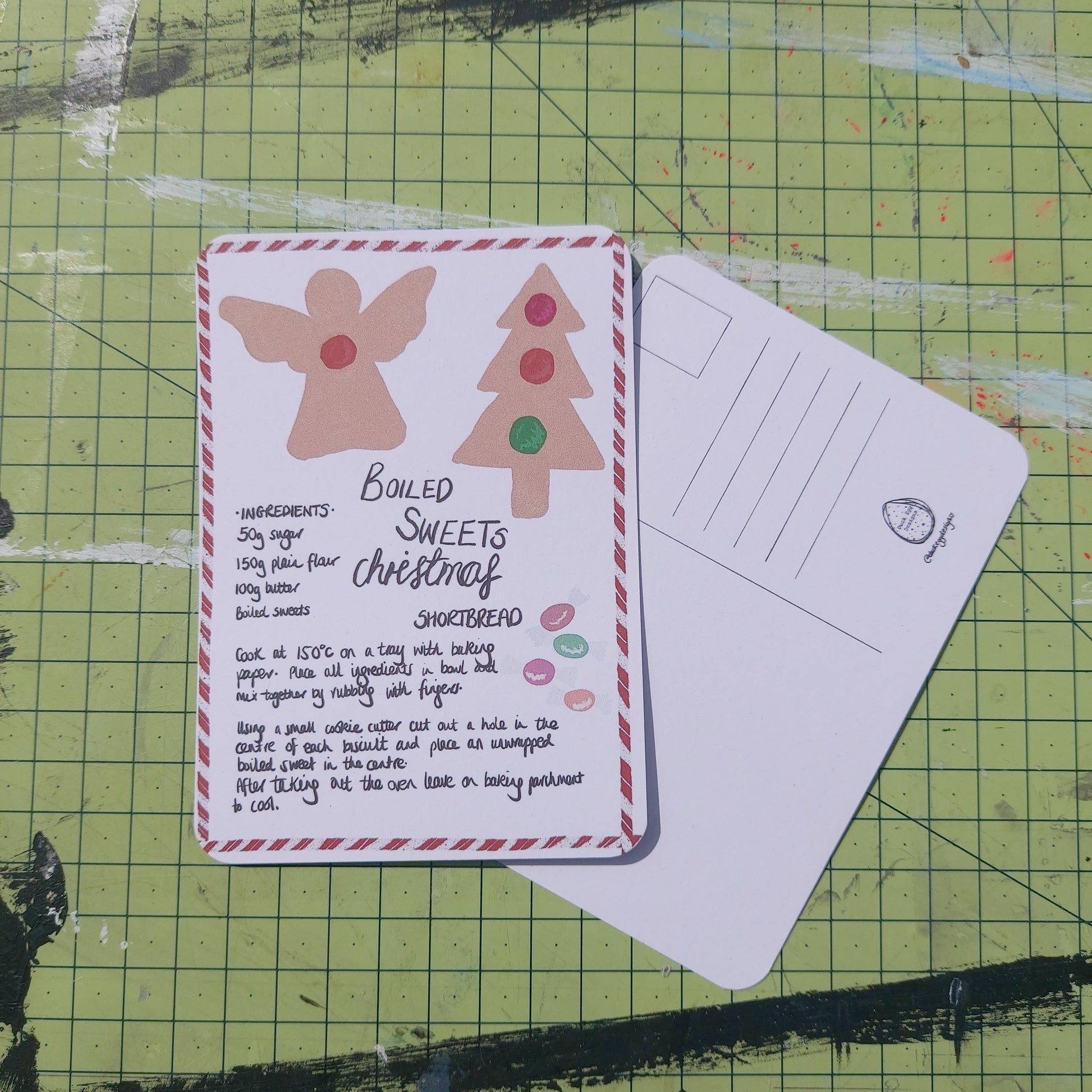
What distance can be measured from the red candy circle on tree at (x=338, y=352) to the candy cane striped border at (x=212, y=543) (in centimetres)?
9

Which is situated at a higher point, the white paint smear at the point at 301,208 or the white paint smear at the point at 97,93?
the white paint smear at the point at 97,93

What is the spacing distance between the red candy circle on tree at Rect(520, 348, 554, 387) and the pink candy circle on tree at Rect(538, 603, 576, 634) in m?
0.22

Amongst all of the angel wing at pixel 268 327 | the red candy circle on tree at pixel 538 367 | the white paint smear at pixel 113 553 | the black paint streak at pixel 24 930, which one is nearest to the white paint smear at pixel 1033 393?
the red candy circle on tree at pixel 538 367

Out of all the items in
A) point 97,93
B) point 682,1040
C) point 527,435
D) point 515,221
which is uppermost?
point 97,93

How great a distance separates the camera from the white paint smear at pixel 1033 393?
0.83m

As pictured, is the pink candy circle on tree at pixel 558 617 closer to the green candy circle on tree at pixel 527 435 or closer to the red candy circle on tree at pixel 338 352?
the green candy circle on tree at pixel 527 435

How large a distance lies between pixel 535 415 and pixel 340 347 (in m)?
0.21

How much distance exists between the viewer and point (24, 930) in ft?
2.61

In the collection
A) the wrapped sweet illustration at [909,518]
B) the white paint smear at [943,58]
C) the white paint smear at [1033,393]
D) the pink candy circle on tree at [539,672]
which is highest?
the white paint smear at [943,58]

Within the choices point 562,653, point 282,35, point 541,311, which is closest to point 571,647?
point 562,653

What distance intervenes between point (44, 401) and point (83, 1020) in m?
0.62

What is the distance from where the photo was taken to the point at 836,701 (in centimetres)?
80

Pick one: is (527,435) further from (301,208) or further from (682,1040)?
(682,1040)

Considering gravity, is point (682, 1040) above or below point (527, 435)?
below
